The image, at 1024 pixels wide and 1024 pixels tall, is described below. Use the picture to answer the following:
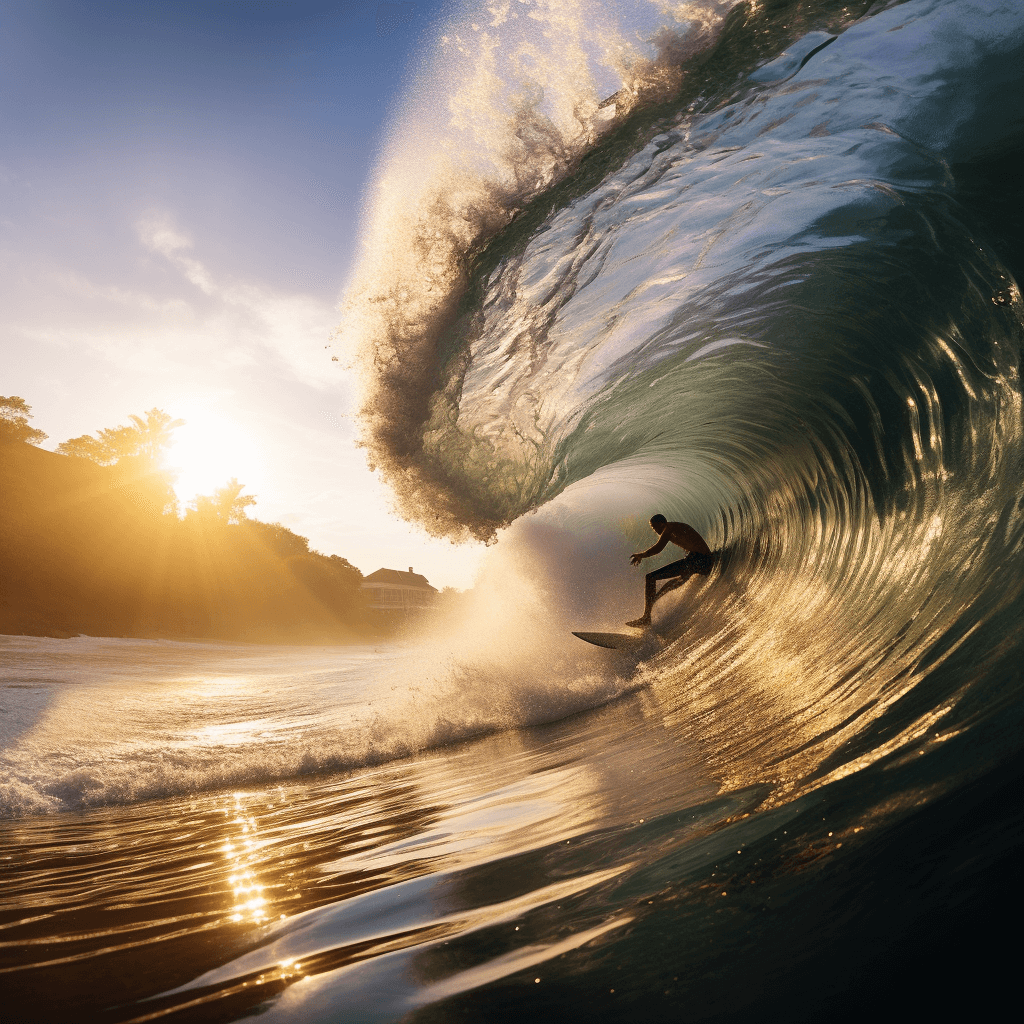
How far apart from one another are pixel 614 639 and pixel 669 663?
2.94ft

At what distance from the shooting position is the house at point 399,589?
4444cm

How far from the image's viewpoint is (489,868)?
1.61m

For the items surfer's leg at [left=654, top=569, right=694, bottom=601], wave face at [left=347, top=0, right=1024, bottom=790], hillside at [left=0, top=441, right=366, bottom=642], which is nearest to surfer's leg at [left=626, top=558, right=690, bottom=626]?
surfer's leg at [left=654, top=569, right=694, bottom=601]

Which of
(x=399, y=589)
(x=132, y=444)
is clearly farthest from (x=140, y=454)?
(x=399, y=589)

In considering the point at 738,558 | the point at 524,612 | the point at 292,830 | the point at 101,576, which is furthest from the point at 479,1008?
the point at 101,576

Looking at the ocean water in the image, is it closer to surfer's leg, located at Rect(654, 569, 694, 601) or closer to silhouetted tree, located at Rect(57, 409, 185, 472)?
surfer's leg, located at Rect(654, 569, 694, 601)

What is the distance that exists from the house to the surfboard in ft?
119

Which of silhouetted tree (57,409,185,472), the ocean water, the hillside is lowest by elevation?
the ocean water

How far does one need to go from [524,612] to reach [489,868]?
7.50 m

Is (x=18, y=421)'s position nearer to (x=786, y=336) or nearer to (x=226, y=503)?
(x=226, y=503)

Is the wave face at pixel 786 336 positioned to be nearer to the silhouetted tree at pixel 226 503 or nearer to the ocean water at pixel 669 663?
the ocean water at pixel 669 663

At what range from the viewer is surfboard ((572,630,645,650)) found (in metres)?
6.53

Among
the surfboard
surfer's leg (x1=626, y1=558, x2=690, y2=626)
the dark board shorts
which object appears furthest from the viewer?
the dark board shorts

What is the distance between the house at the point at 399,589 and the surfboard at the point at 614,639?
3621 centimetres
